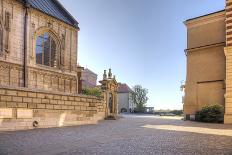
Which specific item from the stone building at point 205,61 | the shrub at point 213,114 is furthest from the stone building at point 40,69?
the shrub at point 213,114

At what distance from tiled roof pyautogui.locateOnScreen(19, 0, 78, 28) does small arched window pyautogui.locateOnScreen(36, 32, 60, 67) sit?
2.22 meters

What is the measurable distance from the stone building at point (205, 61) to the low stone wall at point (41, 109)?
Answer: 12375 millimetres

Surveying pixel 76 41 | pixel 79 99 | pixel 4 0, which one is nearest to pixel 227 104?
pixel 79 99

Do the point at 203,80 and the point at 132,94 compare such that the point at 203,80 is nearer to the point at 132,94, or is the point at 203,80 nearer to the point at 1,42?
the point at 1,42

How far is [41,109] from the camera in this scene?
14.5 m

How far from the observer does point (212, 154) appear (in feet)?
21.8

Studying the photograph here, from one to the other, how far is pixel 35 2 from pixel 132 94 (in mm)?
68298

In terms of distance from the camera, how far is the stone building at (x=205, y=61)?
25.6 metres

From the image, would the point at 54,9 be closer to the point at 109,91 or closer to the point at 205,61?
the point at 109,91

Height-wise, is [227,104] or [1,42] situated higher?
[1,42]

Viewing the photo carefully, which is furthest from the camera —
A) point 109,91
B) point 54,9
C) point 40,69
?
point 109,91

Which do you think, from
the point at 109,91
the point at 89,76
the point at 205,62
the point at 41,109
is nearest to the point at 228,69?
the point at 205,62

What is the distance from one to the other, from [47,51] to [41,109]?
1164 cm

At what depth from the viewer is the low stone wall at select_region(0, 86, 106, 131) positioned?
12.6m
